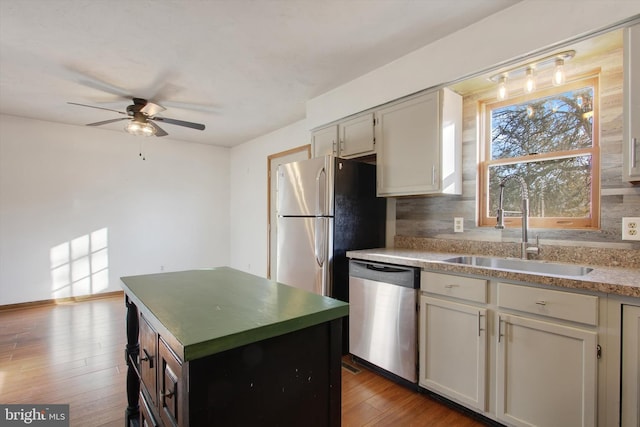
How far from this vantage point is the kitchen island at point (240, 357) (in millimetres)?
788

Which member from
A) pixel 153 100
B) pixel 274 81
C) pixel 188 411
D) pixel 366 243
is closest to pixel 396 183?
pixel 366 243

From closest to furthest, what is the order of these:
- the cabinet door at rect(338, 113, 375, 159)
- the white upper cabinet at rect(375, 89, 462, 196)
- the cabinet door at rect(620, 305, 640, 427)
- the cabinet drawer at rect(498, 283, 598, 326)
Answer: the cabinet door at rect(620, 305, 640, 427), the cabinet drawer at rect(498, 283, 598, 326), the white upper cabinet at rect(375, 89, 462, 196), the cabinet door at rect(338, 113, 375, 159)

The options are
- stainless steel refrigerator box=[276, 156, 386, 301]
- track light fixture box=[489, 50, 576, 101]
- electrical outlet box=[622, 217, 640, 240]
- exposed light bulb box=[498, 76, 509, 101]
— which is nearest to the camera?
electrical outlet box=[622, 217, 640, 240]

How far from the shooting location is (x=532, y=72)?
1.98 metres

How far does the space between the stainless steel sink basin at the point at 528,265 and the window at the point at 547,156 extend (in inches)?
11.4

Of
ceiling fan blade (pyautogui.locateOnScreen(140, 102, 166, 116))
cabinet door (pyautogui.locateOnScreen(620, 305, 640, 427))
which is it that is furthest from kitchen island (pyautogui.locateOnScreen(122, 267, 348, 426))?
ceiling fan blade (pyautogui.locateOnScreen(140, 102, 166, 116))

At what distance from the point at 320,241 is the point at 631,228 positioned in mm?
1942

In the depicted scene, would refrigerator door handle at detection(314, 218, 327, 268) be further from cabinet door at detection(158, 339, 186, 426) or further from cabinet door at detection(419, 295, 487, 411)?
cabinet door at detection(158, 339, 186, 426)

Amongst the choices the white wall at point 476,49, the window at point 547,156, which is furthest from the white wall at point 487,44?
→ the window at point 547,156

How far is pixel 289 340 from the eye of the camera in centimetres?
95

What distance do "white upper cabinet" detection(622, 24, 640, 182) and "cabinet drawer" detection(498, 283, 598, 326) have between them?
2.14 feet

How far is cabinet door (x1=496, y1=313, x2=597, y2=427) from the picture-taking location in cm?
144

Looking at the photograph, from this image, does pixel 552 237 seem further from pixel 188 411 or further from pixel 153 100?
pixel 153 100

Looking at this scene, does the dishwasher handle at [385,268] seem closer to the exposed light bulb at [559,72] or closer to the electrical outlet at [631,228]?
the electrical outlet at [631,228]
